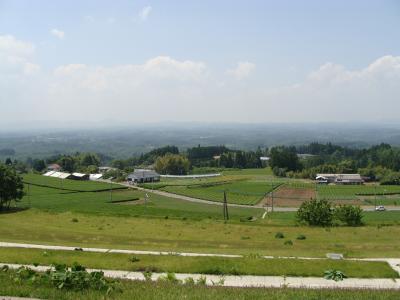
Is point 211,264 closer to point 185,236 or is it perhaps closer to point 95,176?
point 185,236

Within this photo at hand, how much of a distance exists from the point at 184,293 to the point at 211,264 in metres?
6.19

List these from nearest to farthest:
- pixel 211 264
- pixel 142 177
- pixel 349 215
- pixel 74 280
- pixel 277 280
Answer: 1. pixel 74 280
2. pixel 277 280
3. pixel 211 264
4. pixel 349 215
5. pixel 142 177

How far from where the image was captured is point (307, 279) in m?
14.6

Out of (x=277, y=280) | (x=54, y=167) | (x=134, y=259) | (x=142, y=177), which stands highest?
(x=134, y=259)

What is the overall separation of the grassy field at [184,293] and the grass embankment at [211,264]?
480cm

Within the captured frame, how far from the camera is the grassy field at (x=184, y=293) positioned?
9.19m

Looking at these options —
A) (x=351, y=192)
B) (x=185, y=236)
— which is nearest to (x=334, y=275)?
(x=185, y=236)

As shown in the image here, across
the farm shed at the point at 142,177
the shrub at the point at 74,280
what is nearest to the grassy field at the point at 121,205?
the farm shed at the point at 142,177

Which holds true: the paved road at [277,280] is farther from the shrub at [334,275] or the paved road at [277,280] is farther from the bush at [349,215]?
the bush at [349,215]

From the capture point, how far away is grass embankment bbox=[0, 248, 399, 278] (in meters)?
15.2

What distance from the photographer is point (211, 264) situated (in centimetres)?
1567

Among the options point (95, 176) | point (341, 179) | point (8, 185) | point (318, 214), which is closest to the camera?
point (318, 214)

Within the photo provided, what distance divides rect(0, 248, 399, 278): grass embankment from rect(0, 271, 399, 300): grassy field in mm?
4802

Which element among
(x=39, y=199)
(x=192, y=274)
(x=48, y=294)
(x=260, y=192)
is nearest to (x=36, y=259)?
(x=192, y=274)
